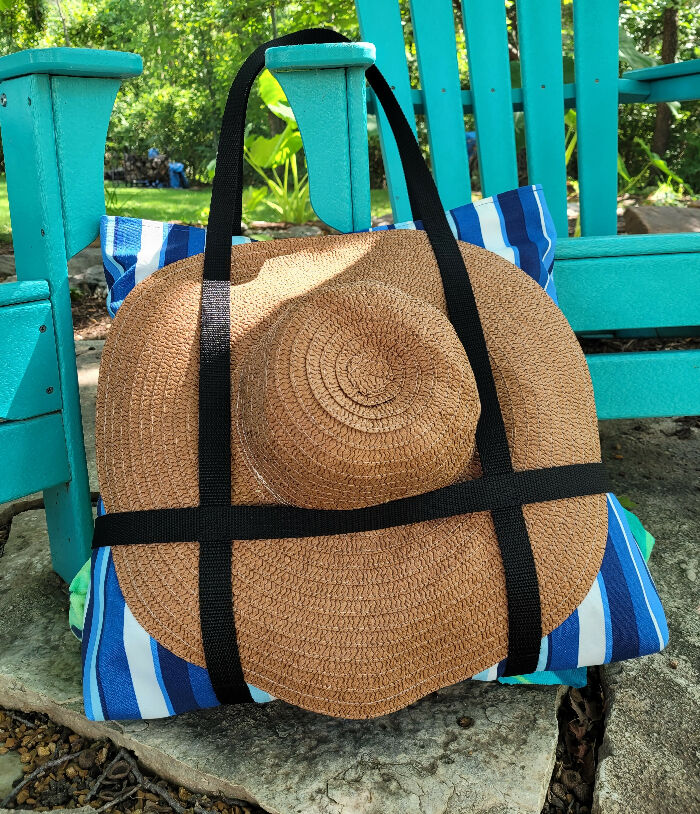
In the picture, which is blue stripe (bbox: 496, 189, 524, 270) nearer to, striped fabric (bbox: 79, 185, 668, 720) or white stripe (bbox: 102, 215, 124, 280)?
striped fabric (bbox: 79, 185, 668, 720)

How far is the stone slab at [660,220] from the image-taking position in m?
4.66

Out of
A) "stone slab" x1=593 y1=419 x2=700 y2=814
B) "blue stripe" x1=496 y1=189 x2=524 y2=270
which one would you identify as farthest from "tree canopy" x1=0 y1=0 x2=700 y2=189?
"blue stripe" x1=496 y1=189 x2=524 y2=270

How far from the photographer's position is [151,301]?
137 cm

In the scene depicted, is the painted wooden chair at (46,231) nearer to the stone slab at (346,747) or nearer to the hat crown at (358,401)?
the stone slab at (346,747)

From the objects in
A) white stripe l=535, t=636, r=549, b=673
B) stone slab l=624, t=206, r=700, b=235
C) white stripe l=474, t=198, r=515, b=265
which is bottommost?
white stripe l=535, t=636, r=549, b=673

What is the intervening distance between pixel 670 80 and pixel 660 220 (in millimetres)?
2362

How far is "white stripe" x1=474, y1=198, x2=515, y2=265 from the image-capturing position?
1611 millimetres

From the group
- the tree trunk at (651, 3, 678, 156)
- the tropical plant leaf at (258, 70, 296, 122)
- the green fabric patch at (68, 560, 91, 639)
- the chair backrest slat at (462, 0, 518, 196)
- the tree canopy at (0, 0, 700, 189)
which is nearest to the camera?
the green fabric patch at (68, 560, 91, 639)

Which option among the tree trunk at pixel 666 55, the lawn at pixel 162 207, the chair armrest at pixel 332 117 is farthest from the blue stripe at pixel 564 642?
the tree trunk at pixel 666 55

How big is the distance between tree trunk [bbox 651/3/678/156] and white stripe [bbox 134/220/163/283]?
964cm

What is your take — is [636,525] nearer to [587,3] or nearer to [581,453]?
[581,453]

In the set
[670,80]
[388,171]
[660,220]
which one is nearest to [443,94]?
[388,171]

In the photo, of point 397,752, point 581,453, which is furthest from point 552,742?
point 581,453

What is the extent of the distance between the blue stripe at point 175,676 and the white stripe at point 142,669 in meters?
0.02
